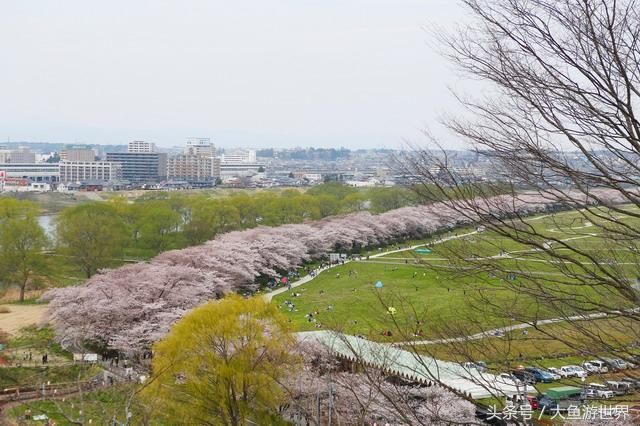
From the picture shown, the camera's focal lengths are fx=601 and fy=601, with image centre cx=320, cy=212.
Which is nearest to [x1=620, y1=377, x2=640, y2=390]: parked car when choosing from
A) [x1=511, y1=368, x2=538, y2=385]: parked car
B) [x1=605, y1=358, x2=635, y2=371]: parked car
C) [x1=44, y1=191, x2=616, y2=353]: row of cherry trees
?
[x1=605, y1=358, x2=635, y2=371]: parked car

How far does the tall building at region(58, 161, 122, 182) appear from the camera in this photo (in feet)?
391

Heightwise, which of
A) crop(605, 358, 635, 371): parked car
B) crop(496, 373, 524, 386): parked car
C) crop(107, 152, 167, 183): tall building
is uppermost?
crop(605, 358, 635, 371): parked car

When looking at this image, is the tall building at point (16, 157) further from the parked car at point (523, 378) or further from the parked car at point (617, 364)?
the parked car at point (617, 364)

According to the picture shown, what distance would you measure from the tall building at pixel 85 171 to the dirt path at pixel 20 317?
92.5 m

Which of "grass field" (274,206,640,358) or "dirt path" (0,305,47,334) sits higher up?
"grass field" (274,206,640,358)

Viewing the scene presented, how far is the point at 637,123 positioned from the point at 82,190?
9978 cm

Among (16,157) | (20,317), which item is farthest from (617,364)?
(16,157)

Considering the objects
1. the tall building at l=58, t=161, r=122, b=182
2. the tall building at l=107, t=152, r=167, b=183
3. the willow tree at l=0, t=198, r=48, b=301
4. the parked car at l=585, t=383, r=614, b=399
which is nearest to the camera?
the parked car at l=585, t=383, r=614, b=399

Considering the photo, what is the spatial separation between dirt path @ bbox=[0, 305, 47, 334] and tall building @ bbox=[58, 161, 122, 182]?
92548 millimetres

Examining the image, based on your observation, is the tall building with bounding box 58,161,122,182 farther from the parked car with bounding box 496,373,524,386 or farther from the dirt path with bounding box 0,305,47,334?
the parked car with bounding box 496,373,524,386

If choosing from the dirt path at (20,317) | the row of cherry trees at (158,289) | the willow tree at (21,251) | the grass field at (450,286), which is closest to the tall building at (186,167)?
the grass field at (450,286)

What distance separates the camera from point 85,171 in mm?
120188

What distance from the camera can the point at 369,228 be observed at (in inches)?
1916

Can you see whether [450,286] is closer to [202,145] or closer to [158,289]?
[158,289]
